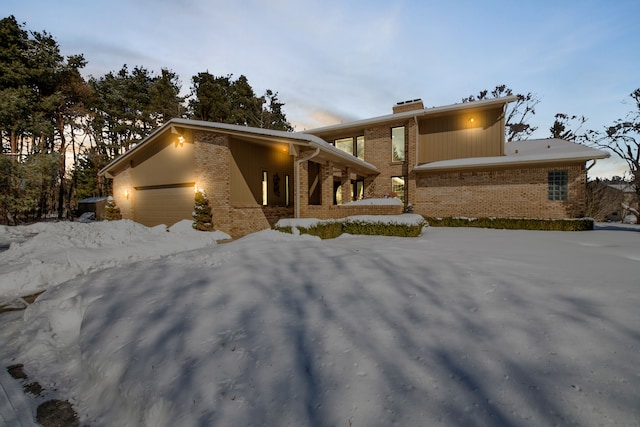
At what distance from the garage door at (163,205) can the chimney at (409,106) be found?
1384 centimetres

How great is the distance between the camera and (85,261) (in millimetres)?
5934

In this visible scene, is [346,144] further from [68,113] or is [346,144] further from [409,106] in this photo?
[68,113]

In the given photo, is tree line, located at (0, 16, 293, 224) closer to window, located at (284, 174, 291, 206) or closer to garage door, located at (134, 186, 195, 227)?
garage door, located at (134, 186, 195, 227)

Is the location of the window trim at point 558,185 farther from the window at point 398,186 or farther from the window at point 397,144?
the window at point 397,144

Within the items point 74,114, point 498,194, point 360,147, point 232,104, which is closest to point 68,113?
point 74,114

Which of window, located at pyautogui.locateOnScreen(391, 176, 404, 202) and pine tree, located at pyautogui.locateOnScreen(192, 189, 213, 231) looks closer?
pine tree, located at pyautogui.locateOnScreen(192, 189, 213, 231)


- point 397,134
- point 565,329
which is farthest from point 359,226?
point 397,134

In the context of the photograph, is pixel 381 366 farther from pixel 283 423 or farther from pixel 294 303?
pixel 294 303

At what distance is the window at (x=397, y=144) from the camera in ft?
52.5

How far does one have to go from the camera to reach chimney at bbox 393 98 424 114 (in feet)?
55.9

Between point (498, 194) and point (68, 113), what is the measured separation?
35001 millimetres

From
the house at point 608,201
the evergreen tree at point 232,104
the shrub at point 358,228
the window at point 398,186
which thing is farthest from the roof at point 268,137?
the house at point 608,201

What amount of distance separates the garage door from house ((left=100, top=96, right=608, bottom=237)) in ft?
0.17

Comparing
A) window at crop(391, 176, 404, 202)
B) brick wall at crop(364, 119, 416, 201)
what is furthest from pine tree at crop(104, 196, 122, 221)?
window at crop(391, 176, 404, 202)
